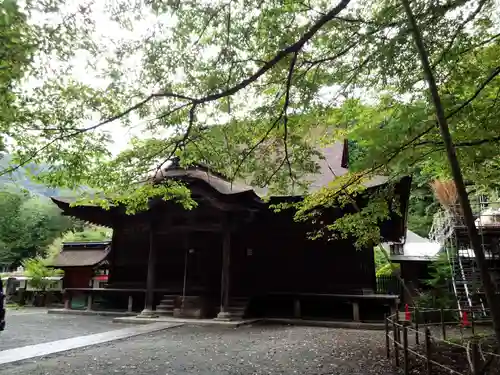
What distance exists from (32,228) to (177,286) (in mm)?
29584

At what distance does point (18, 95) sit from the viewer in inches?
184

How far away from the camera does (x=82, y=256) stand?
71.7 ft

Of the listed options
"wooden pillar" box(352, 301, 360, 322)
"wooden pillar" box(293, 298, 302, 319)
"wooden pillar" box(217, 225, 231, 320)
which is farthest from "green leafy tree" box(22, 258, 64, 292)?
"wooden pillar" box(352, 301, 360, 322)

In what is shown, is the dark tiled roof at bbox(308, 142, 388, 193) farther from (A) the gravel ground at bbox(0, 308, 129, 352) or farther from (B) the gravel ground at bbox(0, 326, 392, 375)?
(A) the gravel ground at bbox(0, 308, 129, 352)

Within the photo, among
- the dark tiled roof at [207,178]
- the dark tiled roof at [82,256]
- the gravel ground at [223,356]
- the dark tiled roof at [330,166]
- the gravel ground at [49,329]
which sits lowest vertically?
the gravel ground at [223,356]

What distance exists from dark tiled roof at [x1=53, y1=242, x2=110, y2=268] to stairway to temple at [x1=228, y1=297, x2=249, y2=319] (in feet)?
32.8

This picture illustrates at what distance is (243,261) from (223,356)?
7361 millimetres

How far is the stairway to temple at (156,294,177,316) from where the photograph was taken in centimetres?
1349

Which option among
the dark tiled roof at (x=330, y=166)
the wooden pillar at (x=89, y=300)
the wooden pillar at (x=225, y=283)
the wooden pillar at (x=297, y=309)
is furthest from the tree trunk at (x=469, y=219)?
the wooden pillar at (x=89, y=300)

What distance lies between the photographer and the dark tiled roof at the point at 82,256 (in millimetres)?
21078

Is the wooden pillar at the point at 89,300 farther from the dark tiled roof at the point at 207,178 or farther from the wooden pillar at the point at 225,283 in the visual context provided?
the dark tiled roof at the point at 207,178

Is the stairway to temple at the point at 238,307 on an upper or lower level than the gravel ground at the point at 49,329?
upper

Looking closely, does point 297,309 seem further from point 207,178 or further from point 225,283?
point 207,178

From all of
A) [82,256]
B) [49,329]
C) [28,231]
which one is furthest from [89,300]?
[28,231]
